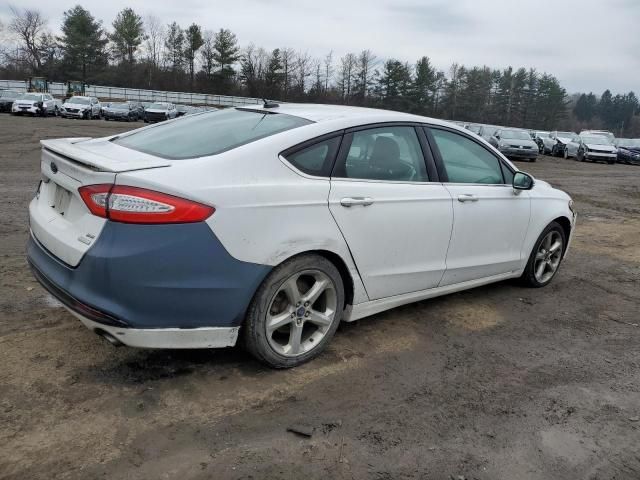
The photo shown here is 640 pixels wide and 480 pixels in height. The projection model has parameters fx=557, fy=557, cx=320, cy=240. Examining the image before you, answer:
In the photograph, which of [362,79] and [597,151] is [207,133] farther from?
[362,79]

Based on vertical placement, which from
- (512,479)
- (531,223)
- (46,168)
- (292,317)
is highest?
(46,168)

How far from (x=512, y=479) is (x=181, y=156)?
239cm

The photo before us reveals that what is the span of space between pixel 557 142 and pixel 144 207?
108ft

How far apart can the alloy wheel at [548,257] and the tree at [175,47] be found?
8223 cm

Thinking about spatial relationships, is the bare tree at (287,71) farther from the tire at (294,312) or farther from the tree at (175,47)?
the tire at (294,312)

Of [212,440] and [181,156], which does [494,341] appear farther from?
[181,156]

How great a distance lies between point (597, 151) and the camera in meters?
28.7

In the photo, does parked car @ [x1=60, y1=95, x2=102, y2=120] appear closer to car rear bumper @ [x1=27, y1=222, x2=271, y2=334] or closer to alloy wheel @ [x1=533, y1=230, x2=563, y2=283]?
alloy wheel @ [x1=533, y1=230, x2=563, y2=283]

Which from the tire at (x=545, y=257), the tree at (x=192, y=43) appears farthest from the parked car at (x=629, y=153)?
the tree at (x=192, y=43)

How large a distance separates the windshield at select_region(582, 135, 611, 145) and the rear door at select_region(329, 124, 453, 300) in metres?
29.1

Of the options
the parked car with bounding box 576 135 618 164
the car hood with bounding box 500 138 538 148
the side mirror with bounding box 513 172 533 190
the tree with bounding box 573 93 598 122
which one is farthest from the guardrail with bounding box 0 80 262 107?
the tree with bounding box 573 93 598 122

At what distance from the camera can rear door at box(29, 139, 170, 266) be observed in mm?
2867

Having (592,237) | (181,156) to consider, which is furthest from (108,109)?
(181,156)

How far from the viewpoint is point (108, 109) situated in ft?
127
